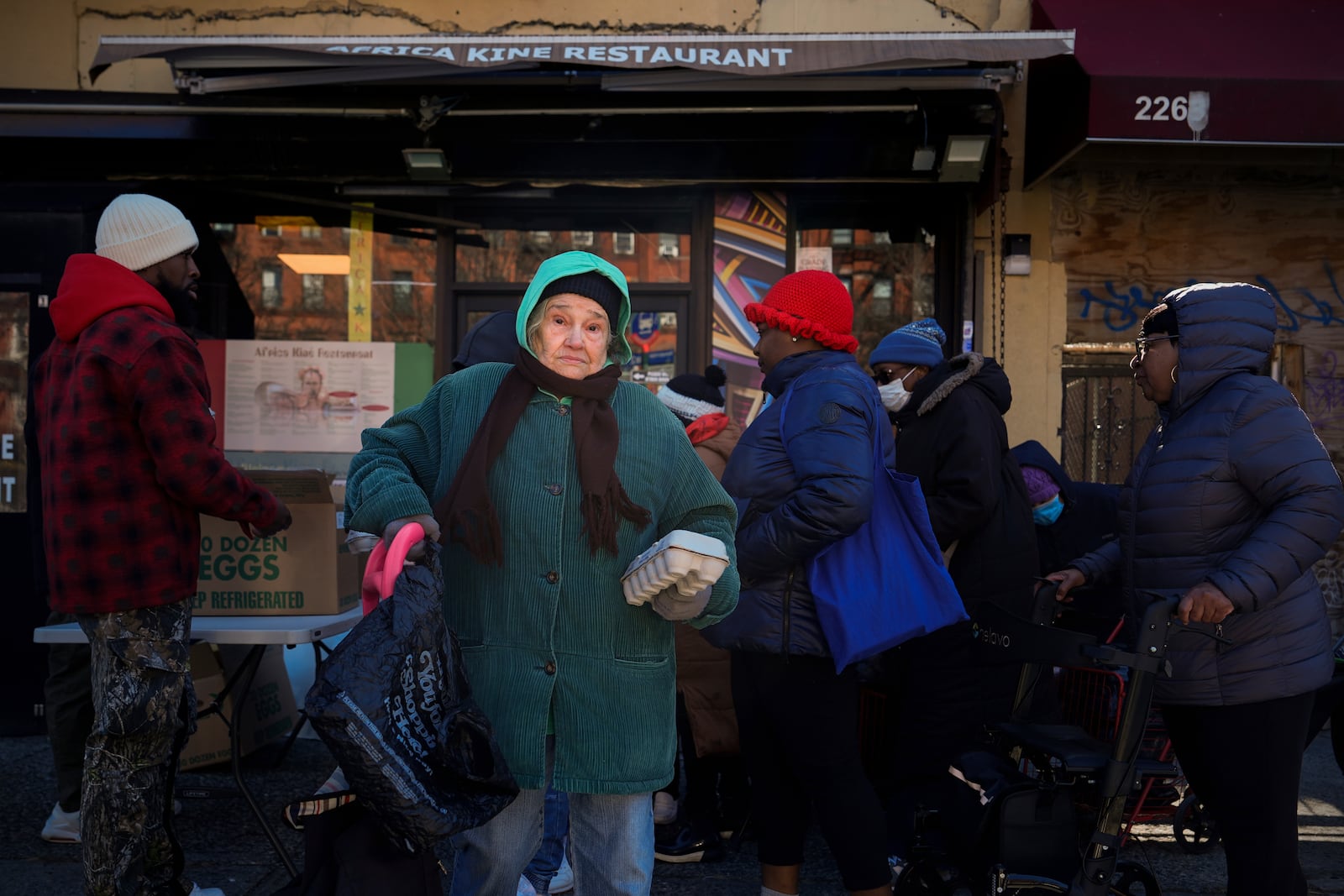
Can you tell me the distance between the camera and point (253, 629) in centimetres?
378

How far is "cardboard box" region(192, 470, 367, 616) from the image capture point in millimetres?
4000

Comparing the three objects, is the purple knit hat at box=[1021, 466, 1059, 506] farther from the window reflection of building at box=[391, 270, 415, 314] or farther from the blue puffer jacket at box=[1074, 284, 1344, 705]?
the window reflection of building at box=[391, 270, 415, 314]

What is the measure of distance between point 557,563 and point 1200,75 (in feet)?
15.0

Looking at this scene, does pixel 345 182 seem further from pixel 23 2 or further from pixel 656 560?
pixel 656 560

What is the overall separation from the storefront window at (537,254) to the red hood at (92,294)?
3.41 meters

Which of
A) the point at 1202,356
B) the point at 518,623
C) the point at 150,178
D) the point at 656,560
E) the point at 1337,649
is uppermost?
the point at 150,178

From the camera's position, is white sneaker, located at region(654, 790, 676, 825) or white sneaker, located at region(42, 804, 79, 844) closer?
white sneaker, located at region(42, 804, 79, 844)

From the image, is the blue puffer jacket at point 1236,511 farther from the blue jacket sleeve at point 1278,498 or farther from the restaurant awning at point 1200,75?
the restaurant awning at point 1200,75

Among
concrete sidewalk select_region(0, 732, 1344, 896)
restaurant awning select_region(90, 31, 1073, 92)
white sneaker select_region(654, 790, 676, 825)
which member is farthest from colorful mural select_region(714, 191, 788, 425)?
concrete sidewalk select_region(0, 732, 1344, 896)

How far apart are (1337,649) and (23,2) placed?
7396 mm

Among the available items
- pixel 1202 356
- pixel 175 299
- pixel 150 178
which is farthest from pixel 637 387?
pixel 150 178

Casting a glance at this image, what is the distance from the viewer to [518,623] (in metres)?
2.48

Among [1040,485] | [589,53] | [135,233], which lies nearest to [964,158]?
[589,53]

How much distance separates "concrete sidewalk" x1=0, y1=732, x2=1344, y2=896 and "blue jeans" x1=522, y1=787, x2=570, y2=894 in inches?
11.9
